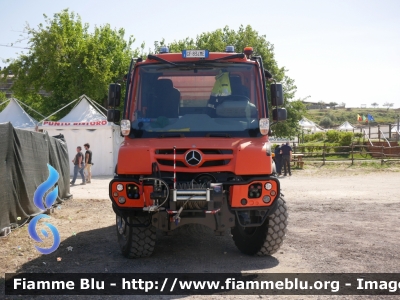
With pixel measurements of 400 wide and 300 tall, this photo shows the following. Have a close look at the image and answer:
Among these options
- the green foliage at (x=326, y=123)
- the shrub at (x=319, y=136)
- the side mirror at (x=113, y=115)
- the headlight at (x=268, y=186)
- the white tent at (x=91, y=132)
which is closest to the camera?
the headlight at (x=268, y=186)

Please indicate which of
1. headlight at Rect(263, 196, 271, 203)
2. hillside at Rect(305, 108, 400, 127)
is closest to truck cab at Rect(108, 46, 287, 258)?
headlight at Rect(263, 196, 271, 203)

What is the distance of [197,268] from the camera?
7.21 meters

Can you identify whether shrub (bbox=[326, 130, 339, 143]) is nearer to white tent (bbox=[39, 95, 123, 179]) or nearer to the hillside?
white tent (bbox=[39, 95, 123, 179])

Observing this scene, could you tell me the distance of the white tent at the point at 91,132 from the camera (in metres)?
26.9

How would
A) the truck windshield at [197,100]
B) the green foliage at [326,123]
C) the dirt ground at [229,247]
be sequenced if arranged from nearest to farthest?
the dirt ground at [229,247] → the truck windshield at [197,100] → the green foliage at [326,123]

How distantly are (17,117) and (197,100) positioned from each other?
21.8 metres

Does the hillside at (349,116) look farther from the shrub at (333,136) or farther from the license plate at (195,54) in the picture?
the license plate at (195,54)

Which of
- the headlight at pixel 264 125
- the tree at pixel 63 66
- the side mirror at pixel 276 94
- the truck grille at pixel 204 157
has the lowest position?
the truck grille at pixel 204 157

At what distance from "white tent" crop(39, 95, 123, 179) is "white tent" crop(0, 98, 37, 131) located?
877mm

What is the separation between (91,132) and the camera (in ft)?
89.5

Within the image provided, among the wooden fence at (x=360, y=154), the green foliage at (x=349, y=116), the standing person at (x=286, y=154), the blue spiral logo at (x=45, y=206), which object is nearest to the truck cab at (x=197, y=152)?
the blue spiral logo at (x=45, y=206)

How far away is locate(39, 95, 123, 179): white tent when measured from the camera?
1058 inches

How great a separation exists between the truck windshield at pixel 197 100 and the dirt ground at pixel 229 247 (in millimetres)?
1813

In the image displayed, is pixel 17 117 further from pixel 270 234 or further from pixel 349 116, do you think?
pixel 349 116
